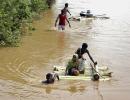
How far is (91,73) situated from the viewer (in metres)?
13.7

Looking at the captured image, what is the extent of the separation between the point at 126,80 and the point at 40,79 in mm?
2930

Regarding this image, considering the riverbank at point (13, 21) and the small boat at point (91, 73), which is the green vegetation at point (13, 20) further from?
the small boat at point (91, 73)

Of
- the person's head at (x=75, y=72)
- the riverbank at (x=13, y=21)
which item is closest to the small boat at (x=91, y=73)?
the person's head at (x=75, y=72)

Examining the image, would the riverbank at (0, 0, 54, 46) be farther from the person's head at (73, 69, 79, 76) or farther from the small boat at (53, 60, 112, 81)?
the person's head at (73, 69, 79, 76)

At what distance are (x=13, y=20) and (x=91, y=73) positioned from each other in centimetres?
700

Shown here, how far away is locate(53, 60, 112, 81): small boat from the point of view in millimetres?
13086

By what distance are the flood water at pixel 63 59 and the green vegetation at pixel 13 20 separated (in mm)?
494

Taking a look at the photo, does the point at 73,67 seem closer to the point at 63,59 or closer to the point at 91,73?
the point at 91,73

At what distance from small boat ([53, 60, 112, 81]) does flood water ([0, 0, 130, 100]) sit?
0.19m

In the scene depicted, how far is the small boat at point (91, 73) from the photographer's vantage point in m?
13.1

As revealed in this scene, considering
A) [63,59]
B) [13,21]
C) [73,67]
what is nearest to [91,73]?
[73,67]

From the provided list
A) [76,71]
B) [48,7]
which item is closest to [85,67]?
[76,71]

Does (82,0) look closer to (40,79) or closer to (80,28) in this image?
(80,28)

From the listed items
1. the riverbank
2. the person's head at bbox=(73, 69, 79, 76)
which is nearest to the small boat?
the person's head at bbox=(73, 69, 79, 76)
